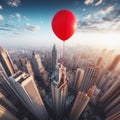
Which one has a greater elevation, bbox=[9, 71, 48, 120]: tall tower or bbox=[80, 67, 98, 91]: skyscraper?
bbox=[9, 71, 48, 120]: tall tower

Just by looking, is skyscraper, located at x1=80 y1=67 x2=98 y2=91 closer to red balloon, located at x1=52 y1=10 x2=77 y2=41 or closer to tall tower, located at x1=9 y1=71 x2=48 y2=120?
tall tower, located at x1=9 y1=71 x2=48 y2=120

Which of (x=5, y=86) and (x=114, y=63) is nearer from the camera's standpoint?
(x=5, y=86)

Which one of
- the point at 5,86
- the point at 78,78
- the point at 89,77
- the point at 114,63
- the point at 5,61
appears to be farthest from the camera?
the point at 114,63

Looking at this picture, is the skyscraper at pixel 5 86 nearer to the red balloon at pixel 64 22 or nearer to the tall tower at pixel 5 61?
the tall tower at pixel 5 61

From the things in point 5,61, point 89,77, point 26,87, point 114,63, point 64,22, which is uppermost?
point 64,22

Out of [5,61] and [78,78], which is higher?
[5,61]

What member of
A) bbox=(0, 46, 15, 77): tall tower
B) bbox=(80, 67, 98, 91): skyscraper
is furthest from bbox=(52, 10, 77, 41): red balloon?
bbox=(80, 67, 98, 91): skyscraper

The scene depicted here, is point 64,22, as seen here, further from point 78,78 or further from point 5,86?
point 5,86

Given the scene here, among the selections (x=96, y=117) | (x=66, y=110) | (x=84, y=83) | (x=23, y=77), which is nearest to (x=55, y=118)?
(x=66, y=110)

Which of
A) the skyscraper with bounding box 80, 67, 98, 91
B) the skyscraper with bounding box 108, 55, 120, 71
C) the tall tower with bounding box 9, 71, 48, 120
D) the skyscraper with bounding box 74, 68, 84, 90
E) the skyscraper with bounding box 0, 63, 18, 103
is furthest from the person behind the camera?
the skyscraper with bounding box 108, 55, 120, 71

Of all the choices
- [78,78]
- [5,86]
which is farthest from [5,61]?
[78,78]

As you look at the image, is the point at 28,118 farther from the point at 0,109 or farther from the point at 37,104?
the point at 0,109

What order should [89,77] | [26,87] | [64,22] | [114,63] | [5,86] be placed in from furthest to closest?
[114,63] → [89,77] → [5,86] → [26,87] → [64,22]
